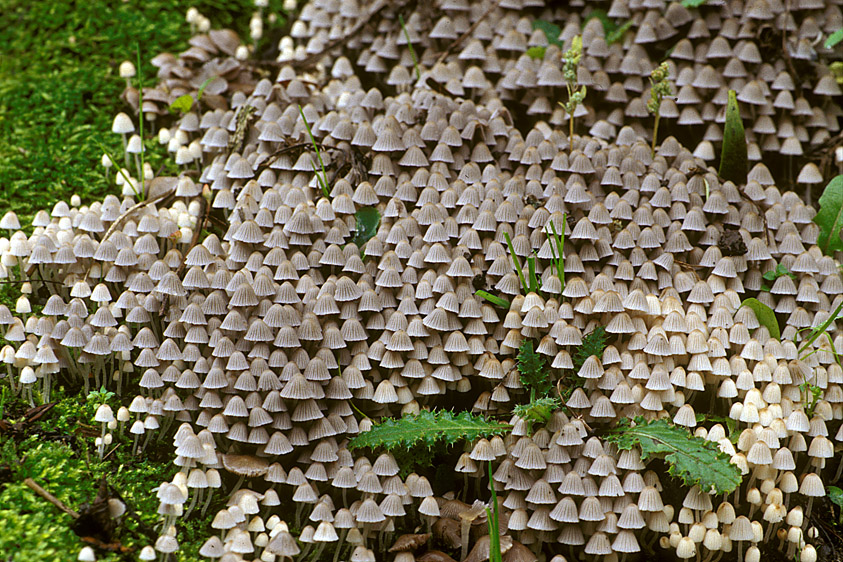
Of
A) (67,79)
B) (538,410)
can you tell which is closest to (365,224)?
(538,410)

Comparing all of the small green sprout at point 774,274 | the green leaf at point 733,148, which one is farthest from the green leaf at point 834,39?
the small green sprout at point 774,274

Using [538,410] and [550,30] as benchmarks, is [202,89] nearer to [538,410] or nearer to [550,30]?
[550,30]

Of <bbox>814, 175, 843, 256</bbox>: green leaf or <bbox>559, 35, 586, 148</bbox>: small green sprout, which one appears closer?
<bbox>559, 35, 586, 148</bbox>: small green sprout

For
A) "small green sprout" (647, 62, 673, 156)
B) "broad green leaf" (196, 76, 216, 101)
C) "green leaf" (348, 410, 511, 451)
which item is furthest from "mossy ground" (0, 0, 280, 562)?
"small green sprout" (647, 62, 673, 156)

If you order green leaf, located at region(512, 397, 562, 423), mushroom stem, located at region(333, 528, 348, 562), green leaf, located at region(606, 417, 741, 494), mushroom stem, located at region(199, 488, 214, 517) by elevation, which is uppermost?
green leaf, located at region(512, 397, 562, 423)

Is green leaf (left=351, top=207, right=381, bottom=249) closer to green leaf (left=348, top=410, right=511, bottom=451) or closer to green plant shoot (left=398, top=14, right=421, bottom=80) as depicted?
green leaf (left=348, top=410, right=511, bottom=451)

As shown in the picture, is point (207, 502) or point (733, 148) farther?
point (733, 148)
